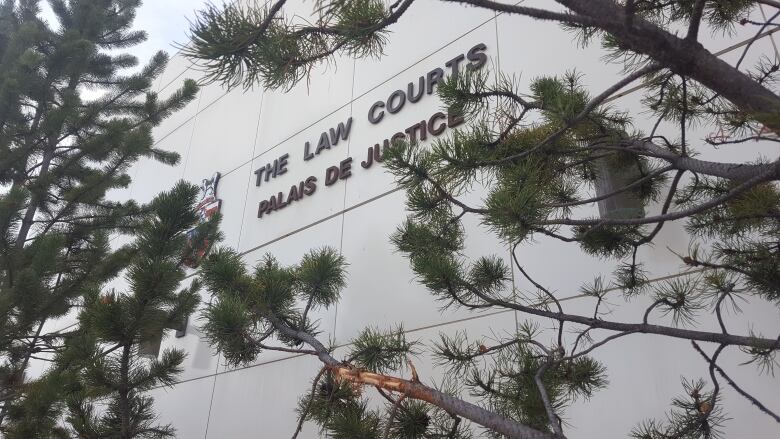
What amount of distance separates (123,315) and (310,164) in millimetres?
2817

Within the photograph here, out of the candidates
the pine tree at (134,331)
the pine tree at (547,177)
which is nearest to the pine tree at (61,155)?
the pine tree at (134,331)

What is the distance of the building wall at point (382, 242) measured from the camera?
258 centimetres

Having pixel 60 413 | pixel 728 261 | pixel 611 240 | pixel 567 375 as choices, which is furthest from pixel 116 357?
pixel 728 261

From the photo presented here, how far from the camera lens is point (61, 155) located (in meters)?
5.11

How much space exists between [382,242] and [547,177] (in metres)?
2.54

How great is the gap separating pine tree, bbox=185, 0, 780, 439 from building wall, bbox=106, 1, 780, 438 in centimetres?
27

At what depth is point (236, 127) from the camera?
6.68 m

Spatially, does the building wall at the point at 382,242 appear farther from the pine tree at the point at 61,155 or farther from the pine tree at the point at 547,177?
the pine tree at the point at 61,155

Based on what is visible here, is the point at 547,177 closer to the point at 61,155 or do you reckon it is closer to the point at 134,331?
the point at 134,331

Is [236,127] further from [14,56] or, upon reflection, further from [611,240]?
[611,240]

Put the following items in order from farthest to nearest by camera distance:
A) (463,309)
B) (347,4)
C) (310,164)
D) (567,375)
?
(310,164) < (463,309) < (567,375) < (347,4)

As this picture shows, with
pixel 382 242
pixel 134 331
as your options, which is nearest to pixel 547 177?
pixel 134 331

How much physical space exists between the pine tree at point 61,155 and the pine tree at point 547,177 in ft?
7.99

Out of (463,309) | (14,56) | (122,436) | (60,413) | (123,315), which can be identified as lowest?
(122,436)
